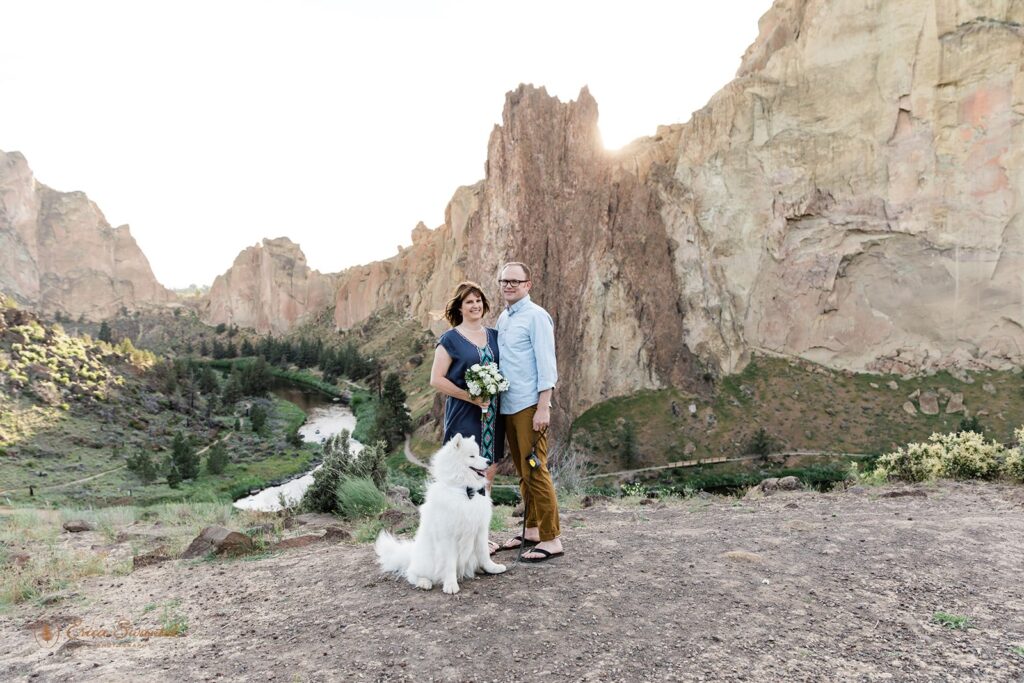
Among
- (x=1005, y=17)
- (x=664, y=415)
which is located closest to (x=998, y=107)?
(x=1005, y=17)

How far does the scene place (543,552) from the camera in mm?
5477

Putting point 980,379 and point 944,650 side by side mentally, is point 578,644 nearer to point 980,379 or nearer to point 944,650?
point 944,650

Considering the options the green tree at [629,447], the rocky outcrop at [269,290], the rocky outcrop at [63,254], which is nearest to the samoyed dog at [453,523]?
the green tree at [629,447]

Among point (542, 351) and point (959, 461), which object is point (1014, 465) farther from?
point (542, 351)

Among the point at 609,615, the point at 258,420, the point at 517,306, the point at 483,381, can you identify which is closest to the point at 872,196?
the point at 517,306

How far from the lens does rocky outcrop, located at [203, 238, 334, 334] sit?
452 ft

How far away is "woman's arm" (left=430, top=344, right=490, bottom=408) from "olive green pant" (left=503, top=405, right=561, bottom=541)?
0.40 m

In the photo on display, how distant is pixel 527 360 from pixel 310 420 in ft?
189

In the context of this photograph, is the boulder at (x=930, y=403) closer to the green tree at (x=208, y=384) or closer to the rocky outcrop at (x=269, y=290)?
the green tree at (x=208, y=384)

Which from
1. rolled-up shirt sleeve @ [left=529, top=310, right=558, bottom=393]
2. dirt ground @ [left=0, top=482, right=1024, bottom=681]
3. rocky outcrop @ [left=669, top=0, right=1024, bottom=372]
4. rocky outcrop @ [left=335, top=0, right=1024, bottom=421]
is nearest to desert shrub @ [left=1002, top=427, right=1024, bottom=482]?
dirt ground @ [left=0, top=482, right=1024, bottom=681]

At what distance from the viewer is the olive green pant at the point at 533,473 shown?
5215mm

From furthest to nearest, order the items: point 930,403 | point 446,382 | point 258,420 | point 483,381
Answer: point 258,420 < point 930,403 < point 446,382 < point 483,381

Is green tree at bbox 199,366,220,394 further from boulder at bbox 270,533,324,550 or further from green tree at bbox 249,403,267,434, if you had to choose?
boulder at bbox 270,533,324,550

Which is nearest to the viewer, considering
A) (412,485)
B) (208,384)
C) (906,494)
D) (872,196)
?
(906,494)
